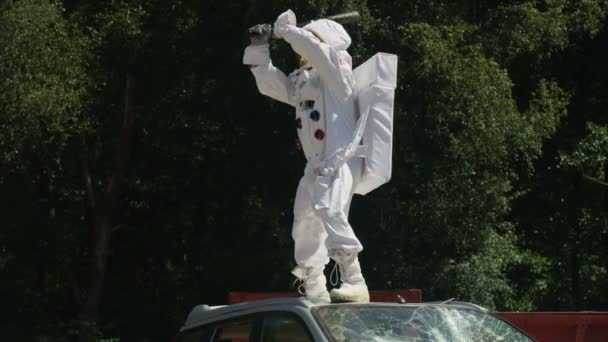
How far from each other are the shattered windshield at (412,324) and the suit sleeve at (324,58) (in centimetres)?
238

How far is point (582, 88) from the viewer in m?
20.4

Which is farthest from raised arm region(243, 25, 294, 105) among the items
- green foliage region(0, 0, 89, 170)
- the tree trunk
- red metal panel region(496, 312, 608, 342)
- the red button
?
the tree trunk

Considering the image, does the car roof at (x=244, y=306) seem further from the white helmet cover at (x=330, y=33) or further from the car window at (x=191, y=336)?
the white helmet cover at (x=330, y=33)

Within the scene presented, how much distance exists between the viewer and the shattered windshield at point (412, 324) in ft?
19.0

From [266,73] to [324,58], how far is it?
1.75 ft

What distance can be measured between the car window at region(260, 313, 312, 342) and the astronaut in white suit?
1677 millimetres

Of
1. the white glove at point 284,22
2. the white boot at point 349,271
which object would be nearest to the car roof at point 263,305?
the white boot at point 349,271

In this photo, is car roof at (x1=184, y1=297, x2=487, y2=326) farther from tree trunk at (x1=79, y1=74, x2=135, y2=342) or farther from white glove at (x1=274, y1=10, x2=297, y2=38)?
tree trunk at (x1=79, y1=74, x2=135, y2=342)

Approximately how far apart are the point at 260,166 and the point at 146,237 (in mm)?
4041

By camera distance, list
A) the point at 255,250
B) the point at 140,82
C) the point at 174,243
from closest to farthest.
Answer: the point at 255,250 → the point at 140,82 → the point at 174,243

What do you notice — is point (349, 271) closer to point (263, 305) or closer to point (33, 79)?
point (263, 305)

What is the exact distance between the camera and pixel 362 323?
586 centimetres

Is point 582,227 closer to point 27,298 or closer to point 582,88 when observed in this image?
point 582,88

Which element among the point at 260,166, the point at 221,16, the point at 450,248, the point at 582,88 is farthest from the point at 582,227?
the point at 221,16
